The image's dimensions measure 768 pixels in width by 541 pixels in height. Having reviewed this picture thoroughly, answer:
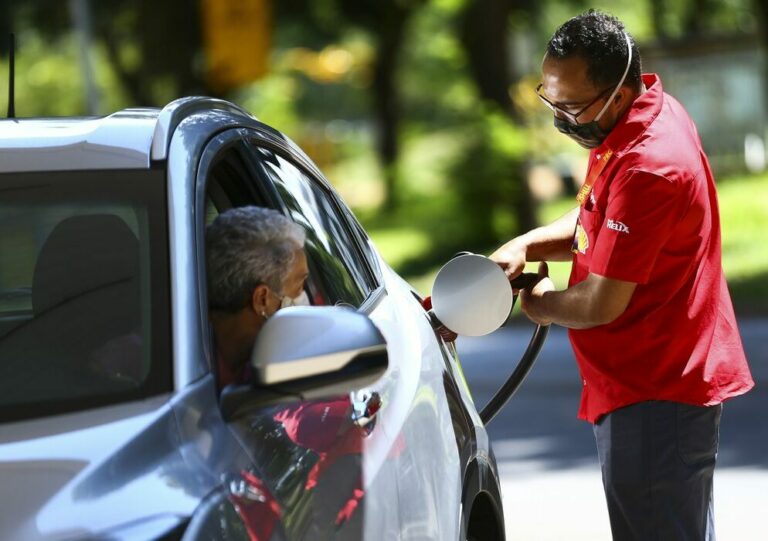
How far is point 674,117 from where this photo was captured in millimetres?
3746

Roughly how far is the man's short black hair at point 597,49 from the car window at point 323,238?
0.69 meters

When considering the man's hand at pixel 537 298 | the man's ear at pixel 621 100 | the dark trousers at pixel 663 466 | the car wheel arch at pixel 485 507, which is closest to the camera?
the dark trousers at pixel 663 466

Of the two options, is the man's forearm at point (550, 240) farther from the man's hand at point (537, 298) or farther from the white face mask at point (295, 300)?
the white face mask at point (295, 300)

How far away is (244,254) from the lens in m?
3.17

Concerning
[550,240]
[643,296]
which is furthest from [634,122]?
[550,240]

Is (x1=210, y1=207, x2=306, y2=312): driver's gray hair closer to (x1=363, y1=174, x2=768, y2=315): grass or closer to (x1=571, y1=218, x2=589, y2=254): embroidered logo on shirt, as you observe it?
(x1=571, y1=218, x2=589, y2=254): embroidered logo on shirt

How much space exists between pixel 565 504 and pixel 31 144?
5.04 m

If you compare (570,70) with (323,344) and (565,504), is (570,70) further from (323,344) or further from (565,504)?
(565,504)

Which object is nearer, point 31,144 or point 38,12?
point 31,144

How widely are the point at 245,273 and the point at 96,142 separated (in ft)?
1.25

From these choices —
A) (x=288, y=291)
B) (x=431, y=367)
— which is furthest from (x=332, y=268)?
(x=288, y=291)

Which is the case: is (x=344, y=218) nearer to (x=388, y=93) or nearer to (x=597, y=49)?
(x=597, y=49)

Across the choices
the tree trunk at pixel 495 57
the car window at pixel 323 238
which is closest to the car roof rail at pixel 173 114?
→ the car window at pixel 323 238

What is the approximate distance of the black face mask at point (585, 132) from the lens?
377cm
